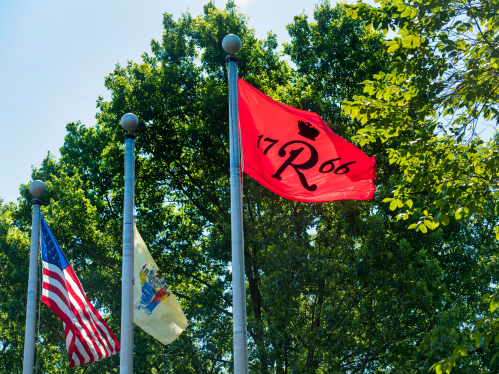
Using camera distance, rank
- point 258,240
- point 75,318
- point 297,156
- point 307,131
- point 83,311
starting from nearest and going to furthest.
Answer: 1. point 297,156
2. point 307,131
3. point 75,318
4. point 83,311
5. point 258,240

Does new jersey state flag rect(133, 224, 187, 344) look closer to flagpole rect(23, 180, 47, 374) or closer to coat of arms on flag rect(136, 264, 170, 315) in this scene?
coat of arms on flag rect(136, 264, 170, 315)

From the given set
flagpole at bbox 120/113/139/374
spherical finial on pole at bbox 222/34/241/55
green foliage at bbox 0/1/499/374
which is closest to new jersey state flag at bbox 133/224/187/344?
flagpole at bbox 120/113/139/374

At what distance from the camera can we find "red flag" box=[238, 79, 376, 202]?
8.05m

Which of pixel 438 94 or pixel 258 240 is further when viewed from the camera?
pixel 258 240

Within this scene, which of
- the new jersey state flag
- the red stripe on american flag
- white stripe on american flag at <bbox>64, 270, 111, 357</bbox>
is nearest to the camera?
the new jersey state flag

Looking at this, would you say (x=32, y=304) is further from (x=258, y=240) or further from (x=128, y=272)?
(x=258, y=240)

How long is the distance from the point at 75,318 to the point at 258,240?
7.76 meters

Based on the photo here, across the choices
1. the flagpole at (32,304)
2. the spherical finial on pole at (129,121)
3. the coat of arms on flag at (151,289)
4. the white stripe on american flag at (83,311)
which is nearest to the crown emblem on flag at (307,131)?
the spherical finial on pole at (129,121)

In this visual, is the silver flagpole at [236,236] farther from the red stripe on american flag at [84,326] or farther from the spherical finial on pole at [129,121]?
the red stripe on american flag at [84,326]

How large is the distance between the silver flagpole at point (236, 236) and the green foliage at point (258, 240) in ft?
26.3

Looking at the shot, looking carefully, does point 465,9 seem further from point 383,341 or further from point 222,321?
point 222,321

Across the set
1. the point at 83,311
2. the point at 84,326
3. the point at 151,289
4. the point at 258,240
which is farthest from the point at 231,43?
the point at 258,240

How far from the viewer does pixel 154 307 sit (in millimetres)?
10391

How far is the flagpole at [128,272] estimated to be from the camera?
941 cm
